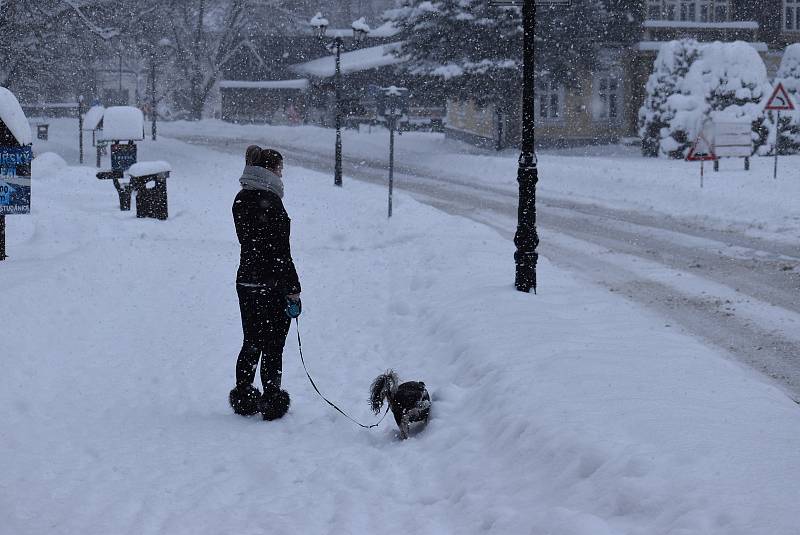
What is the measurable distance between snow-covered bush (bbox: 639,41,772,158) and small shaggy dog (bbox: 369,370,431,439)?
24.5 m

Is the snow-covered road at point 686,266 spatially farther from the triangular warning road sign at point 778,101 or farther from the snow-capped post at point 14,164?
the snow-capped post at point 14,164

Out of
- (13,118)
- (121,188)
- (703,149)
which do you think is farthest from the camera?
(703,149)

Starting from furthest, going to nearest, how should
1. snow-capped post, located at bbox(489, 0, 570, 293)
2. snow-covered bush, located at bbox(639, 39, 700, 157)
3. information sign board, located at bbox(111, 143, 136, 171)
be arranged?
snow-covered bush, located at bbox(639, 39, 700, 157) < information sign board, located at bbox(111, 143, 136, 171) < snow-capped post, located at bbox(489, 0, 570, 293)

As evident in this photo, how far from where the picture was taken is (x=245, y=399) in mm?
6652

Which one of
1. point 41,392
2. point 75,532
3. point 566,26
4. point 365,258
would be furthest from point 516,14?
point 75,532

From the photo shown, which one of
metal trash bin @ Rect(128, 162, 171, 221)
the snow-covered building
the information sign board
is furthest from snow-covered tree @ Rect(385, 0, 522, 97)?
metal trash bin @ Rect(128, 162, 171, 221)

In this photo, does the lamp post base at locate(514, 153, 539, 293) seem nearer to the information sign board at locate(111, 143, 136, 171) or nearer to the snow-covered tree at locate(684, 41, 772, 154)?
the information sign board at locate(111, 143, 136, 171)

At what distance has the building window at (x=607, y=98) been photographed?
3872 cm

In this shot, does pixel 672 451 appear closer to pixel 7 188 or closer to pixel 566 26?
pixel 7 188

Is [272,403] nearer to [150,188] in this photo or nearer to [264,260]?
[264,260]

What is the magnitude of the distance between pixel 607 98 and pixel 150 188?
1015 inches

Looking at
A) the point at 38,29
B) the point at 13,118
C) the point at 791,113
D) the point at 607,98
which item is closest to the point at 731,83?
the point at 791,113

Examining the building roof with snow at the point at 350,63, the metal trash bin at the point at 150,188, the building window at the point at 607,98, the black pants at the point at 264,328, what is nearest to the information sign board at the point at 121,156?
the metal trash bin at the point at 150,188

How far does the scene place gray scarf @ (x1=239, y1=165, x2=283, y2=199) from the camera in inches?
246
